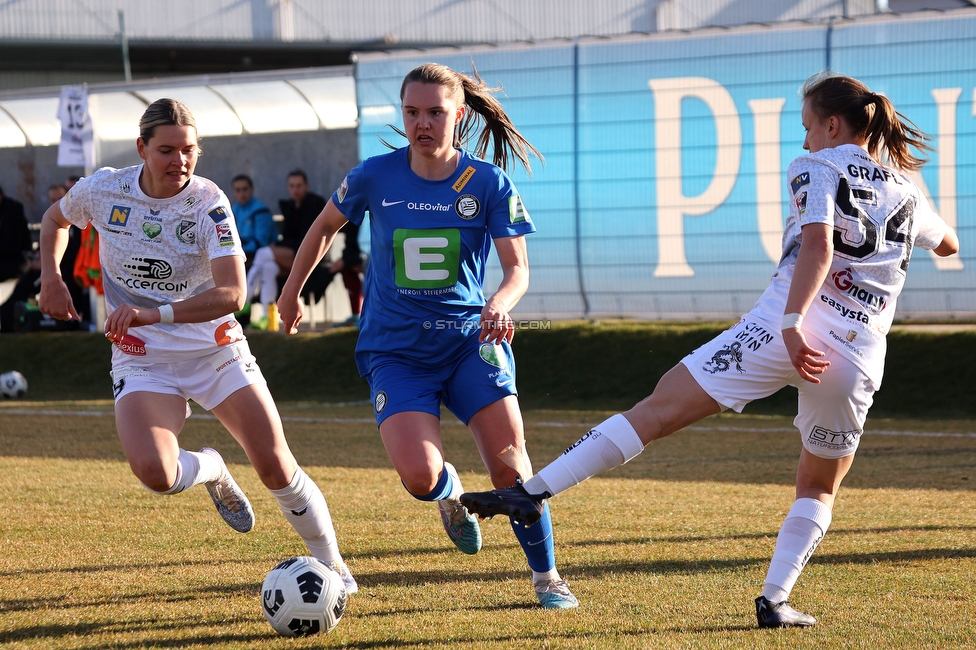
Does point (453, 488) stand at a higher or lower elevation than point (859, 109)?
lower

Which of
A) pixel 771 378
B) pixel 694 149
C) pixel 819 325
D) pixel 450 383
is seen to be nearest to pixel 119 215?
pixel 450 383

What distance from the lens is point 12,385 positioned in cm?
1300

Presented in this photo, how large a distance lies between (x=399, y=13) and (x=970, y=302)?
69.7 feet

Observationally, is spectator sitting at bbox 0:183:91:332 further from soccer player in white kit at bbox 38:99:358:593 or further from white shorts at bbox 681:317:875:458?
white shorts at bbox 681:317:875:458

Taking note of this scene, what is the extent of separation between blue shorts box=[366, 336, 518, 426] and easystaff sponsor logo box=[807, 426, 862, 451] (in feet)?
3.95

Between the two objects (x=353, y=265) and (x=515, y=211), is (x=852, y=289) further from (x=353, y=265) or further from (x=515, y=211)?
(x=353, y=265)

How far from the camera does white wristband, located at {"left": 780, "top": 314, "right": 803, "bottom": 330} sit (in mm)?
3619

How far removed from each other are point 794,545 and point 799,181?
130 centimetres

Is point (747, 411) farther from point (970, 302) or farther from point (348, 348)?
point (348, 348)

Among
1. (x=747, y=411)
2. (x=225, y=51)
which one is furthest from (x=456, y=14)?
(x=747, y=411)

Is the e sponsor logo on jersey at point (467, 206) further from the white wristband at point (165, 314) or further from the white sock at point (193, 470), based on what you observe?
the white sock at point (193, 470)

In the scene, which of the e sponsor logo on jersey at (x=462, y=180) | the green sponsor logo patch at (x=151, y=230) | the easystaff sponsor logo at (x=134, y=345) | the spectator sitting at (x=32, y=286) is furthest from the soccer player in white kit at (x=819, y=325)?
the spectator sitting at (x=32, y=286)

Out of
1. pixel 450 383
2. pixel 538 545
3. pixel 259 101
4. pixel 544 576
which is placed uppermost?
pixel 259 101

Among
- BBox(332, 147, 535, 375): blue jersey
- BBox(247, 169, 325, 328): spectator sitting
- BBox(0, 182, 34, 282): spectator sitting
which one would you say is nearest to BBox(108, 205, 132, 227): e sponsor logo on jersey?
BBox(332, 147, 535, 375): blue jersey
